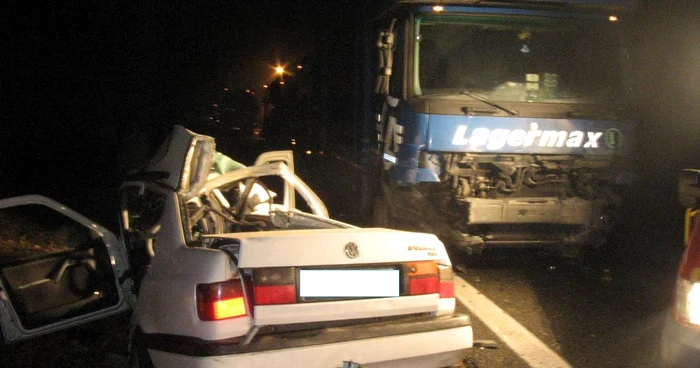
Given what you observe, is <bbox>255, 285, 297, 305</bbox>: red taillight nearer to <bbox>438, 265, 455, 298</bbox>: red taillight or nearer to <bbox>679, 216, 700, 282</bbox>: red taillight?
<bbox>438, 265, 455, 298</bbox>: red taillight

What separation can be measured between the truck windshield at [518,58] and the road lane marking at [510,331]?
6.94 feet

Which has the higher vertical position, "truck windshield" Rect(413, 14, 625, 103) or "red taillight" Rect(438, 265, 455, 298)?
"truck windshield" Rect(413, 14, 625, 103)

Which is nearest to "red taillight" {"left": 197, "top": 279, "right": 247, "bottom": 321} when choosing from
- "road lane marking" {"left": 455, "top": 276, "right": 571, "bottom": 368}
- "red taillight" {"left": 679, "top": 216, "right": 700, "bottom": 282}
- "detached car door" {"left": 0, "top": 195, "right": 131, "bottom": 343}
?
"detached car door" {"left": 0, "top": 195, "right": 131, "bottom": 343}

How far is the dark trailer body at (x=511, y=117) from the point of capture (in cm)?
759

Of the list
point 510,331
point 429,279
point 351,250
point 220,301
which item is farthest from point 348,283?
point 510,331

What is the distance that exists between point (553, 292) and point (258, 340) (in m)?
4.61

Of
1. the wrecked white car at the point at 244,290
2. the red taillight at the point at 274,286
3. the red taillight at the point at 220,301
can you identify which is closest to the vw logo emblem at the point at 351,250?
the wrecked white car at the point at 244,290

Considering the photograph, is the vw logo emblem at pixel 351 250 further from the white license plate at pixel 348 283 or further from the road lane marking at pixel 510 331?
the road lane marking at pixel 510 331

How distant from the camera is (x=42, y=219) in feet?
35.2

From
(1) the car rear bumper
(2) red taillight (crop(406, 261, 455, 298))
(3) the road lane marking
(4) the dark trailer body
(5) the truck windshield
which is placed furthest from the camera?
(5) the truck windshield

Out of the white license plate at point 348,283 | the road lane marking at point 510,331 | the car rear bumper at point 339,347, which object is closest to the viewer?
the car rear bumper at point 339,347

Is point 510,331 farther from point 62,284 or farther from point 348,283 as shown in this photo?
point 62,284

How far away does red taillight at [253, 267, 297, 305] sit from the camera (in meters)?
3.56

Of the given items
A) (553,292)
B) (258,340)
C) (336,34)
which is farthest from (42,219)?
(258,340)
